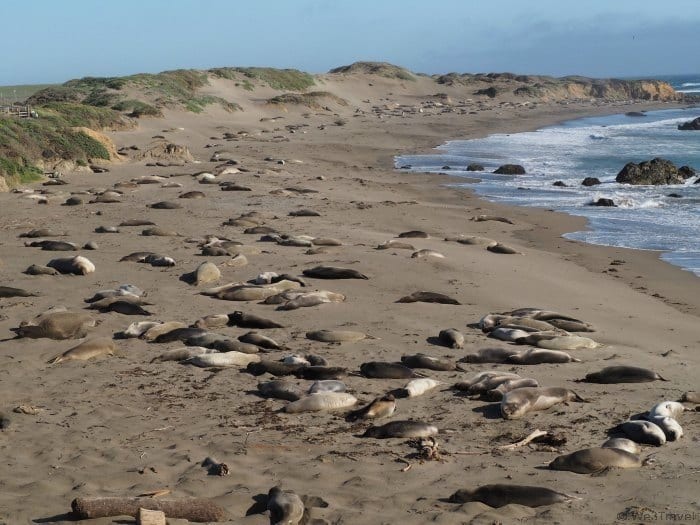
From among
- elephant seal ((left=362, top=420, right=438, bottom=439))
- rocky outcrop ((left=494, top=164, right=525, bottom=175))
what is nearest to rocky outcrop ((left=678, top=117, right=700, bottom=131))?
rocky outcrop ((left=494, top=164, right=525, bottom=175))

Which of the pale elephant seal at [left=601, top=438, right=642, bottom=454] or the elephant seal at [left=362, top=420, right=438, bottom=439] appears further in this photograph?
the elephant seal at [left=362, top=420, right=438, bottom=439]

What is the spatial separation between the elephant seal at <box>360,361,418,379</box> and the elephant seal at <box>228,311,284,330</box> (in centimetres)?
167

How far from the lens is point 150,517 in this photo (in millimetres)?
4230

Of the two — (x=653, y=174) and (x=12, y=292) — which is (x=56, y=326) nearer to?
(x=12, y=292)

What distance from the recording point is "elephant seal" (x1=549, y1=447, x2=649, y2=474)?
4984 mm

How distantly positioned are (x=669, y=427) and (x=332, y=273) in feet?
18.3

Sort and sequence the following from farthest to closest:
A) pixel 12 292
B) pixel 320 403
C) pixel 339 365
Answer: pixel 12 292
pixel 339 365
pixel 320 403

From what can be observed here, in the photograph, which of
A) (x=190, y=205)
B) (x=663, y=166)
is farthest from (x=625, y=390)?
(x=663, y=166)

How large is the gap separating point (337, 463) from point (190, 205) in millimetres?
12309

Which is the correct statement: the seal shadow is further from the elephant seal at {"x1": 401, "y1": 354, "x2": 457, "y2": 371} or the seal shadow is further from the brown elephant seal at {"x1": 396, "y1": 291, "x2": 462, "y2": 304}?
the brown elephant seal at {"x1": 396, "y1": 291, "x2": 462, "y2": 304}

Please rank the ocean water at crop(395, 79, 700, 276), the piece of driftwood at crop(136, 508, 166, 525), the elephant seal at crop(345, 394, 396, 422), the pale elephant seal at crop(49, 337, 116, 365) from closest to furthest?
the piece of driftwood at crop(136, 508, 166, 525) → the elephant seal at crop(345, 394, 396, 422) → the pale elephant seal at crop(49, 337, 116, 365) → the ocean water at crop(395, 79, 700, 276)

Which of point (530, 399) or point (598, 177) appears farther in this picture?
point (598, 177)

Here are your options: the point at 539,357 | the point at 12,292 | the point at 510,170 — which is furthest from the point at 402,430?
the point at 510,170

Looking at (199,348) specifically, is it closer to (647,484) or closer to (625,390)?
(625,390)
